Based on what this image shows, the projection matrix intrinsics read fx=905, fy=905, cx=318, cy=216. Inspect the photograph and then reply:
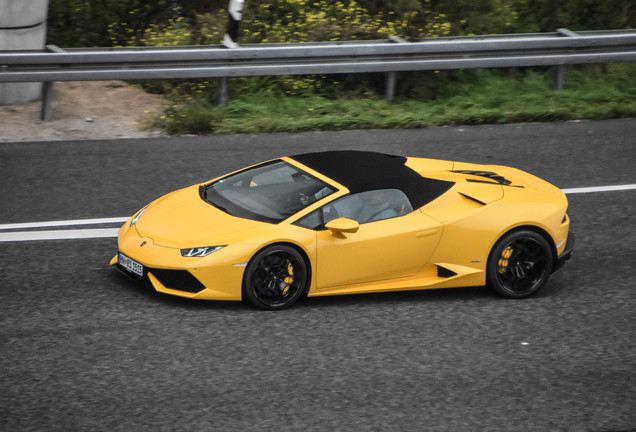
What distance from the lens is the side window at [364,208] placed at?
7.39m

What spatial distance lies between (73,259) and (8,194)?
2054 millimetres

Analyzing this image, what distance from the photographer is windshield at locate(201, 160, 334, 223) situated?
24.7ft

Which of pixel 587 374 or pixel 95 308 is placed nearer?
pixel 587 374

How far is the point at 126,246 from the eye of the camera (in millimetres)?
7555

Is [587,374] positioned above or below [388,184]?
below

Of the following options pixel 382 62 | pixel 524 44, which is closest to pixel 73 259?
pixel 382 62

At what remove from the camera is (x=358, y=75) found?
1388 cm

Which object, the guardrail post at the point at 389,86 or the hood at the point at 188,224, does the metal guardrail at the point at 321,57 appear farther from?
the hood at the point at 188,224

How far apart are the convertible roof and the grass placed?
413 cm

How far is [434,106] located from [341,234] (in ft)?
21.0

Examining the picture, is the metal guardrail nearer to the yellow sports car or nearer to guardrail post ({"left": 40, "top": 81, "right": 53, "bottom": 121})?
guardrail post ({"left": 40, "top": 81, "right": 53, "bottom": 121})

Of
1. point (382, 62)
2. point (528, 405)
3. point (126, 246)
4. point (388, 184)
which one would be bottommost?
Answer: point (528, 405)

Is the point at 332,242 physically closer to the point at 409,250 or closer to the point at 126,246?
the point at 409,250

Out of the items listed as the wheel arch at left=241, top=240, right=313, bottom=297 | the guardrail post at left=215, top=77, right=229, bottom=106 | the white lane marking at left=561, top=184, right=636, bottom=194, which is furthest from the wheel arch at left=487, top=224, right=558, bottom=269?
the guardrail post at left=215, top=77, right=229, bottom=106
